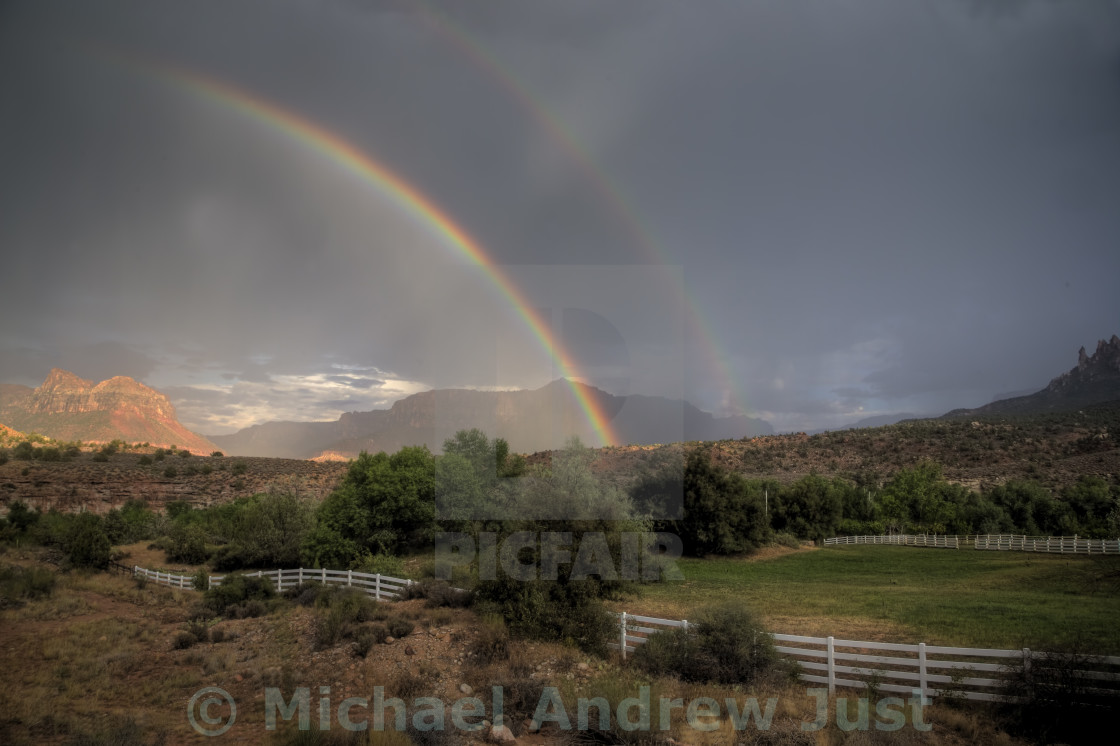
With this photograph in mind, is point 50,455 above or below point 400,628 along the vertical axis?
above

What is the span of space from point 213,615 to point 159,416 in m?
165

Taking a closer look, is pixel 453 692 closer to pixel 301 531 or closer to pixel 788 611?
pixel 788 611

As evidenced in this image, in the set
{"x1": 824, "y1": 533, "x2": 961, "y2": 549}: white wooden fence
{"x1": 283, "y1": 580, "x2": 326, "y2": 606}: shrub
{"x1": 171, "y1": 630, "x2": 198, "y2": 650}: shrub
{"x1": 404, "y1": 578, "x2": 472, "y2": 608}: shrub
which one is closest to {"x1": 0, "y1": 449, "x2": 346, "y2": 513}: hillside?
{"x1": 283, "y1": 580, "x2": 326, "y2": 606}: shrub

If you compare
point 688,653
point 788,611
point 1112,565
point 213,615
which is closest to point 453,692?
point 688,653

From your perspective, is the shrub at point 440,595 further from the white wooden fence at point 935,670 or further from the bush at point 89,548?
the bush at point 89,548

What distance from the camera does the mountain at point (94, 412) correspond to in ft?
403

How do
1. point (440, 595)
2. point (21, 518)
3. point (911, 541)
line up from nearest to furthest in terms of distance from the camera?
point (440, 595)
point (21, 518)
point (911, 541)

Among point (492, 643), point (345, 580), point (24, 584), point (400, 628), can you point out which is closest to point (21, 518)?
point (24, 584)

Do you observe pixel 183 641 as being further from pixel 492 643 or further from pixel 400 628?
pixel 492 643

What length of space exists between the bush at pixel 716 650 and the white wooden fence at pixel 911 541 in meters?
36.2

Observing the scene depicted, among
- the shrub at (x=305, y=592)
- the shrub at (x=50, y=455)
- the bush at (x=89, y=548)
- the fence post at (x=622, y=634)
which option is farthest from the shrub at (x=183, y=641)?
the shrub at (x=50, y=455)

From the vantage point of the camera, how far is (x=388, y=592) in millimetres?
18500

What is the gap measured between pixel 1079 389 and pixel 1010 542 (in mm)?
104223

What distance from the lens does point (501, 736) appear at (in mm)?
8414
